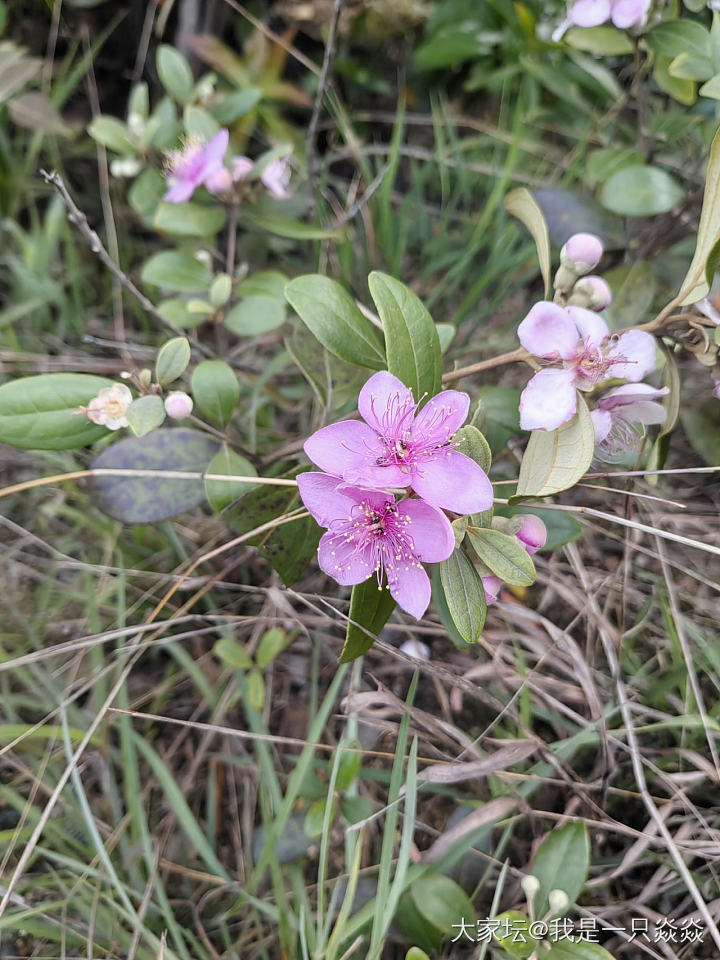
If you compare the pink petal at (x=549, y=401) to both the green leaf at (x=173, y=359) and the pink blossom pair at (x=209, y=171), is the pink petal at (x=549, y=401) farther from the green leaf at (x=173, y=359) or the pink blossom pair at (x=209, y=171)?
the pink blossom pair at (x=209, y=171)

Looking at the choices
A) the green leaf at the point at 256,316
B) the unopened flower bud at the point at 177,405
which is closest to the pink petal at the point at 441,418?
the unopened flower bud at the point at 177,405

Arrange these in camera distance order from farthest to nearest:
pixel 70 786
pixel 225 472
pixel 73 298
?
pixel 73 298 < pixel 70 786 < pixel 225 472

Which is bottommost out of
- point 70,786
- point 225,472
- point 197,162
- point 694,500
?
point 70,786

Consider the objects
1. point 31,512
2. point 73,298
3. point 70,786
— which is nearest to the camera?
point 70,786

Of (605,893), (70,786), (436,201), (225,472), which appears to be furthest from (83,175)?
(605,893)

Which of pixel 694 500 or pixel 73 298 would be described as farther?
pixel 73 298

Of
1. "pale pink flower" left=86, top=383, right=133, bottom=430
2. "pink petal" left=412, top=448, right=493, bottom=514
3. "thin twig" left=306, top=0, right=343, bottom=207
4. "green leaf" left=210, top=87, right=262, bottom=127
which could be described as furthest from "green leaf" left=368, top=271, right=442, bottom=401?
"green leaf" left=210, top=87, right=262, bottom=127

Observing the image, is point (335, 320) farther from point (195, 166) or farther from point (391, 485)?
point (195, 166)

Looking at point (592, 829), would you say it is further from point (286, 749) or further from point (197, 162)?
point (197, 162)
